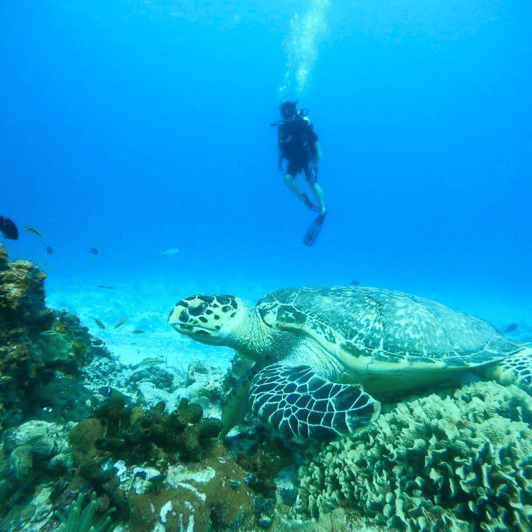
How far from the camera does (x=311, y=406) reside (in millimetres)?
2436

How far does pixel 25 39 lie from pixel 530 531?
96.6 meters

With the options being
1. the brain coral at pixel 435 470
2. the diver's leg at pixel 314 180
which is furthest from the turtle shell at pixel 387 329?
the diver's leg at pixel 314 180

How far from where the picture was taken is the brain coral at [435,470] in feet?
5.88

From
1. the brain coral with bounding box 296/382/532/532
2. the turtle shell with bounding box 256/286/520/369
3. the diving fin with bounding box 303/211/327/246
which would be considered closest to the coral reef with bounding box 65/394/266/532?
the brain coral with bounding box 296/382/532/532

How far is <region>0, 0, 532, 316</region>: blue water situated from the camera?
53.7 metres

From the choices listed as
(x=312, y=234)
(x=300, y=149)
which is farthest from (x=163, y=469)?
(x=300, y=149)

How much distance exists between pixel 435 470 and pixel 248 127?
135 metres

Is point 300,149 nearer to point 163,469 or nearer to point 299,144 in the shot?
point 299,144

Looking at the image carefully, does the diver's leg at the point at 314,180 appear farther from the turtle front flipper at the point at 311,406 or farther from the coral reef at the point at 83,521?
the coral reef at the point at 83,521

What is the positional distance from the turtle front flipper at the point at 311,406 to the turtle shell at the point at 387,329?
2.48 feet

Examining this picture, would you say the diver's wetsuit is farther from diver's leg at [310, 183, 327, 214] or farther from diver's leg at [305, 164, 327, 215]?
diver's leg at [310, 183, 327, 214]

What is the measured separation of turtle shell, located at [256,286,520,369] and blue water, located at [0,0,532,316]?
64.2ft

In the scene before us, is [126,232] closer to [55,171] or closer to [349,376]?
[55,171]

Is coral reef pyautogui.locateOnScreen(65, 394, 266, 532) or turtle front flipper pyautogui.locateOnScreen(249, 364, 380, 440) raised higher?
turtle front flipper pyautogui.locateOnScreen(249, 364, 380, 440)
